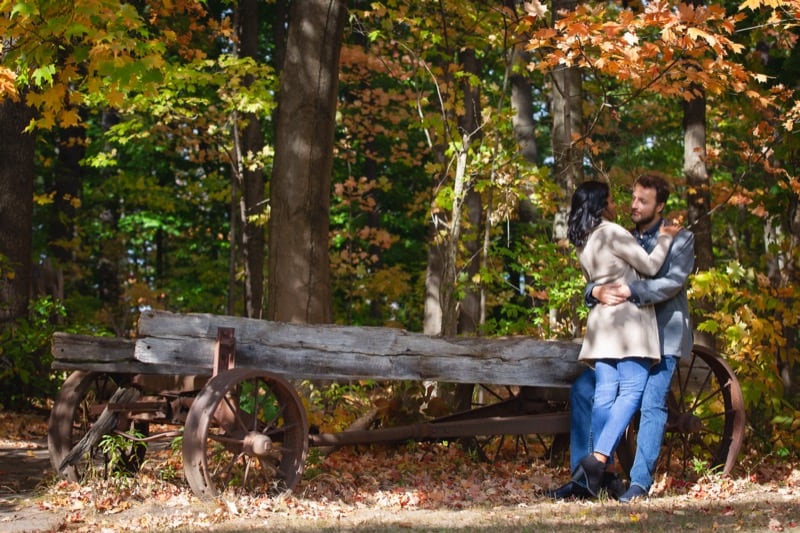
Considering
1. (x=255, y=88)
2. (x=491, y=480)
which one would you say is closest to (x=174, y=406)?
(x=491, y=480)

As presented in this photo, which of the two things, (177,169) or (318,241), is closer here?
(318,241)

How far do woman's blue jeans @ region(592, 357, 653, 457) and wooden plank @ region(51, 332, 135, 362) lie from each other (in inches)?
133

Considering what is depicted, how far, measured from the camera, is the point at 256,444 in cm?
645

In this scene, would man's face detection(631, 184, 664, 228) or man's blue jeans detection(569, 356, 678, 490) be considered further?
man's face detection(631, 184, 664, 228)

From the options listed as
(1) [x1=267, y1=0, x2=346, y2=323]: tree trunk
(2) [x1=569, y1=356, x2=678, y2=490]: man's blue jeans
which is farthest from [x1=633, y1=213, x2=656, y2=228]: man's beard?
A: (1) [x1=267, y1=0, x2=346, y2=323]: tree trunk

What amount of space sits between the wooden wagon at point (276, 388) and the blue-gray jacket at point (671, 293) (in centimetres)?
89

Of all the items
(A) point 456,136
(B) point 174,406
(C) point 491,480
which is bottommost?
(C) point 491,480

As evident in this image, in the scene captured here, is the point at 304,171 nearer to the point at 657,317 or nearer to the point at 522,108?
the point at 657,317

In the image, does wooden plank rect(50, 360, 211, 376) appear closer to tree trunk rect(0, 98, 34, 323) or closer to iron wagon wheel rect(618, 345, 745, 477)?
iron wagon wheel rect(618, 345, 745, 477)

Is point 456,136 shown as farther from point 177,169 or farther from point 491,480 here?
point 177,169

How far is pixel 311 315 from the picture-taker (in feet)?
31.1

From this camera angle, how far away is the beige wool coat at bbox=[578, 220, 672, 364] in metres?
6.76

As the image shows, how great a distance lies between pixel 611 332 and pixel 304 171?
386 centimetres

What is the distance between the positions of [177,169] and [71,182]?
542cm
